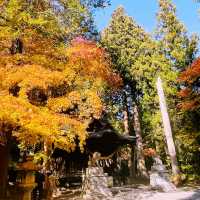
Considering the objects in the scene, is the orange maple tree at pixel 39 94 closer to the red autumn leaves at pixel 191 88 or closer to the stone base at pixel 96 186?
the stone base at pixel 96 186

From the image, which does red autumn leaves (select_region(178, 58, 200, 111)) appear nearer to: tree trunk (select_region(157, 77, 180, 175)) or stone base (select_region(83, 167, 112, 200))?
tree trunk (select_region(157, 77, 180, 175))

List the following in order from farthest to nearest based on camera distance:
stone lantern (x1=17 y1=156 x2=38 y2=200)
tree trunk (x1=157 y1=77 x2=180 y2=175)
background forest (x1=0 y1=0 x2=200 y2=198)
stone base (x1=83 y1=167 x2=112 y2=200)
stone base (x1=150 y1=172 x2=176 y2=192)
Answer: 1. tree trunk (x1=157 y1=77 x2=180 y2=175)
2. stone base (x1=150 y1=172 x2=176 y2=192)
3. stone base (x1=83 y1=167 x2=112 y2=200)
4. background forest (x1=0 y1=0 x2=200 y2=198)
5. stone lantern (x1=17 y1=156 x2=38 y2=200)

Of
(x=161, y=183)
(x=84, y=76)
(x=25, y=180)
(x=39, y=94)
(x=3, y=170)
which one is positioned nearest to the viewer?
(x=25, y=180)

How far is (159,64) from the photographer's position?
29906 mm

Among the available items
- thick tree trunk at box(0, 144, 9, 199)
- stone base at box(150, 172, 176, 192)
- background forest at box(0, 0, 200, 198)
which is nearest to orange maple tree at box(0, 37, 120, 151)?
background forest at box(0, 0, 200, 198)

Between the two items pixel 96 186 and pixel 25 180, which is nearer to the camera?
pixel 25 180

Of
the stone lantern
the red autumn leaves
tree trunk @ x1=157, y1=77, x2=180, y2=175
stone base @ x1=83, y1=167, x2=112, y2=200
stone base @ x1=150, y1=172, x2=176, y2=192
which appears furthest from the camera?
the red autumn leaves

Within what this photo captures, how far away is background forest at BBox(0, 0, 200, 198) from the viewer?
11422 millimetres

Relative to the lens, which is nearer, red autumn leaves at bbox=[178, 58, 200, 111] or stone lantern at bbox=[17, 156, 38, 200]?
stone lantern at bbox=[17, 156, 38, 200]

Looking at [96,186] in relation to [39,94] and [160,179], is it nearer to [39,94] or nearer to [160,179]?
[160,179]

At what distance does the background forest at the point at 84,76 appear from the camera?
11422 mm

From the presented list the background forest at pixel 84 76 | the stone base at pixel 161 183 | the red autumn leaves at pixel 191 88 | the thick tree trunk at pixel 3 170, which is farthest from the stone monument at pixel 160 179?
the thick tree trunk at pixel 3 170

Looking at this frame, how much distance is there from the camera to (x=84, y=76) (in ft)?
54.6

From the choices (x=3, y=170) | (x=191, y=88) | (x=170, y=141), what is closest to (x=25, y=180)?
(x=3, y=170)
